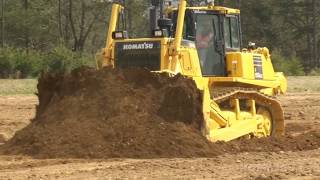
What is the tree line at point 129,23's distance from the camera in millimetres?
55656

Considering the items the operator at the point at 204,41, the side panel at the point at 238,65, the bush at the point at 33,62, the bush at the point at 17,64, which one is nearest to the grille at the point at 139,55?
the operator at the point at 204,41

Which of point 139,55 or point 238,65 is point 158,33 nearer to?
point 139,55

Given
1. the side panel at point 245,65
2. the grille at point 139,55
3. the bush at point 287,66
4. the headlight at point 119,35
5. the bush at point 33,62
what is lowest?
the bush at point 287,66

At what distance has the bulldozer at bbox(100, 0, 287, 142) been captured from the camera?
11758mm

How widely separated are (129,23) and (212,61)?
40.3 m

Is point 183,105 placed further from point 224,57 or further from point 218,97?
point 224,57

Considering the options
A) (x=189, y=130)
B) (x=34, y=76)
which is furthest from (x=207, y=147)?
(x=34, y=76)

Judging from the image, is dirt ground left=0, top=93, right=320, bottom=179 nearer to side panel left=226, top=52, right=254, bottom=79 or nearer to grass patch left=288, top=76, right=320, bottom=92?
side panel left=226, top=52, right=254, bottom=79

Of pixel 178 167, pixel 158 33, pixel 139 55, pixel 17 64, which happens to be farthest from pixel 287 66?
pixel 178 167

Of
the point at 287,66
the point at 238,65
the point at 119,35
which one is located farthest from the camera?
the point at 287,66

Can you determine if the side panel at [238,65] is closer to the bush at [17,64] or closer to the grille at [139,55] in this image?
the grille at [139,55]

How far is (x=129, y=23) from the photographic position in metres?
52.9

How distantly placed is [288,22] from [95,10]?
17.3m

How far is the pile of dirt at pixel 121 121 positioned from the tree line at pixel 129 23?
41738 millimetres
